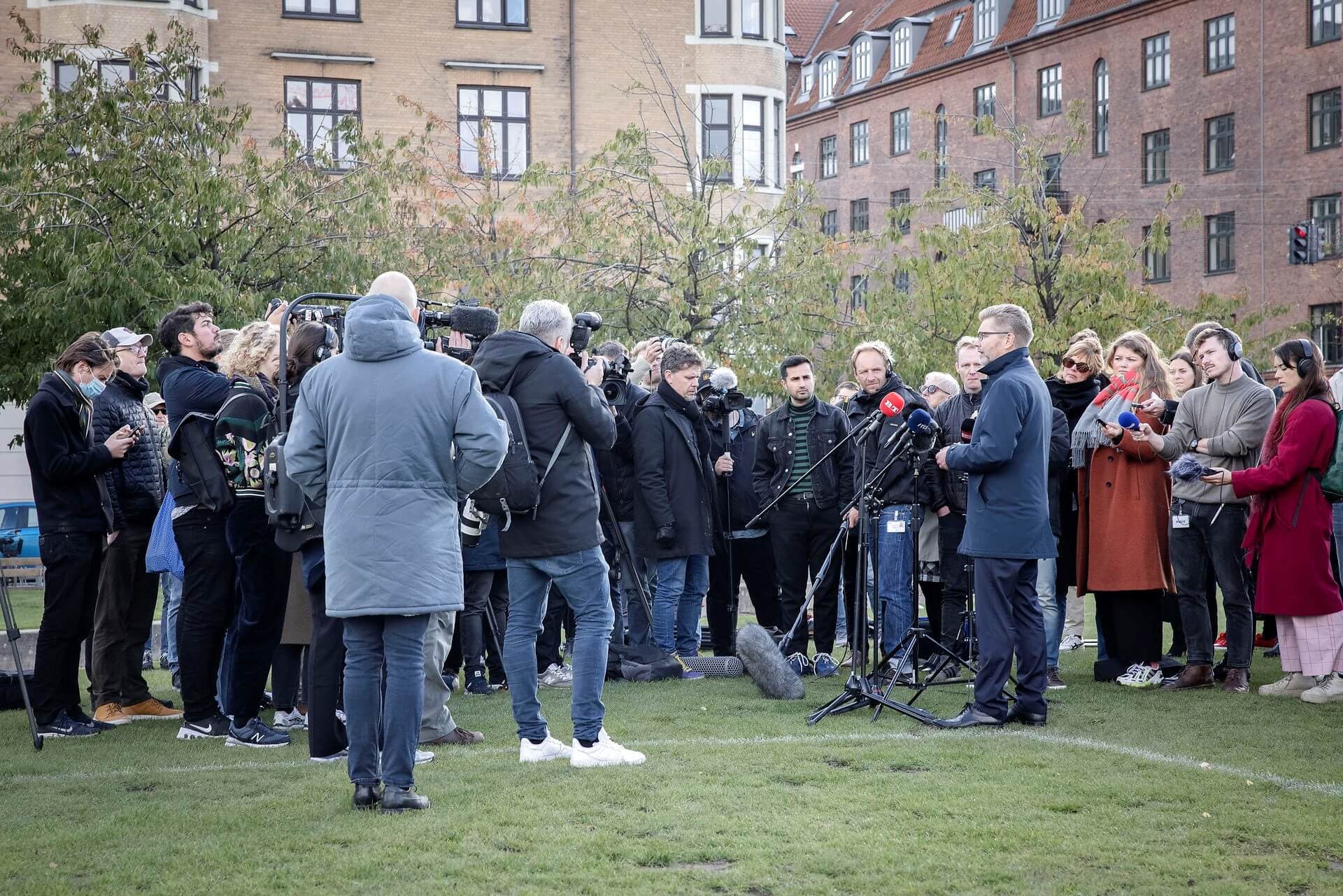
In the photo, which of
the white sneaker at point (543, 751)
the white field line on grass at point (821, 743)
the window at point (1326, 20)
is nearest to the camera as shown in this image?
the white field line on grass at point (821, 743)

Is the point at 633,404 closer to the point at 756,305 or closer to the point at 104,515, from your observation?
the point at 104,515

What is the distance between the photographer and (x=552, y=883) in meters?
5.00

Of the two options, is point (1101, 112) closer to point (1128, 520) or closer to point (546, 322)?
point (1128, 520)

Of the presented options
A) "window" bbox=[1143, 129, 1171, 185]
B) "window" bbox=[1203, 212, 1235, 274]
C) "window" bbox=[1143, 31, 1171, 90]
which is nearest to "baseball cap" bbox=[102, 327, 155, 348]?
"window" bbox=[1203, 212, 1235, 274]

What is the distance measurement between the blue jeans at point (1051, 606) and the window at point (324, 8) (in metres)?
26.6

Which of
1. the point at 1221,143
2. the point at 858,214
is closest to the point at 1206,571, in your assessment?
the point at 1221,143

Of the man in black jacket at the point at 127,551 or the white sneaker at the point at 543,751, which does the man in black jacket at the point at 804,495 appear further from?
the man in black jacket at the point at 127,551

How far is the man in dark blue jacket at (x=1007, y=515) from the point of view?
7.86 meters

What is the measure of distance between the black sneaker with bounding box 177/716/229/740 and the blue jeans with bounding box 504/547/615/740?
196cm

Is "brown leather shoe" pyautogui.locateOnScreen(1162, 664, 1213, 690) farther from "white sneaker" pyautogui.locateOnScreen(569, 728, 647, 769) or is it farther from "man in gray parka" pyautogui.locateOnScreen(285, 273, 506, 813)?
"man in gray parka" pyautogui.locateOnScreen(285, 273, 506, 813)

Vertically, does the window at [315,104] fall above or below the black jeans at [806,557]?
above

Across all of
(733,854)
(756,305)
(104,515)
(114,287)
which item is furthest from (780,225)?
(733,854)

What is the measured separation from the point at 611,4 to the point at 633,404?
84.2 ft

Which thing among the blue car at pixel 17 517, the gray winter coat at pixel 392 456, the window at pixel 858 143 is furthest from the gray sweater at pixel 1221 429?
the window at pixel 858 143
